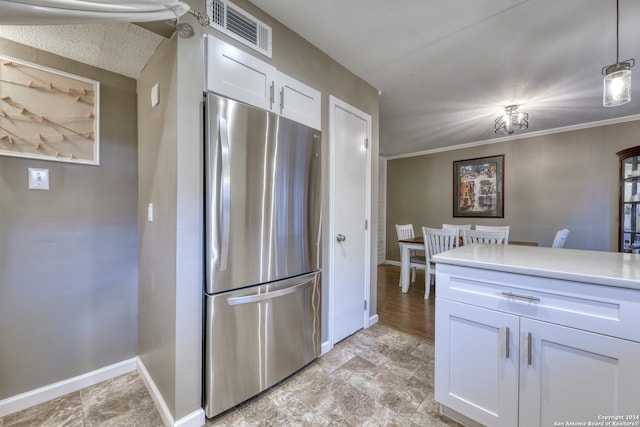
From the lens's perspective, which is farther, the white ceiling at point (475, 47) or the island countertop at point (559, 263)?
the white ceiling at point (475, 47)

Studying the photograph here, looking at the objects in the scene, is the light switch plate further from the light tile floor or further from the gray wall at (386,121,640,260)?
the gray wall at (386,121,640,260)

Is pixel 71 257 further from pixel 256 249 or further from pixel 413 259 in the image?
pixel 413 259

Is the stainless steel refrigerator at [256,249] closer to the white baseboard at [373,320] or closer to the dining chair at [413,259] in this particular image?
the white baseboard at [373,320]

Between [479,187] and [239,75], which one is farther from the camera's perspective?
[479,187]

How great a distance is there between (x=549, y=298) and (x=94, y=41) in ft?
8.88

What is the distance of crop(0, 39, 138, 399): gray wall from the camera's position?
147cm

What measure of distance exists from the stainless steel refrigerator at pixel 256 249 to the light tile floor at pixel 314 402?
0.10m

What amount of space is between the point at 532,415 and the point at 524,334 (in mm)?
351

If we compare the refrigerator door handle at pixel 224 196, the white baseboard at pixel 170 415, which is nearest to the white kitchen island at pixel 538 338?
the refrigerator door handle at pixel 224 196

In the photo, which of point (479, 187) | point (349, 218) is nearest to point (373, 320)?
point (349, 218)

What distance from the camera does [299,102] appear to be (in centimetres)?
185

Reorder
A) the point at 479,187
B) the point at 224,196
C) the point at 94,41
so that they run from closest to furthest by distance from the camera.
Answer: the point at 224,196
the point at 94,41
the point at 479,187

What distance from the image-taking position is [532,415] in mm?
1114

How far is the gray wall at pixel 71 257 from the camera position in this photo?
4.82 ft
